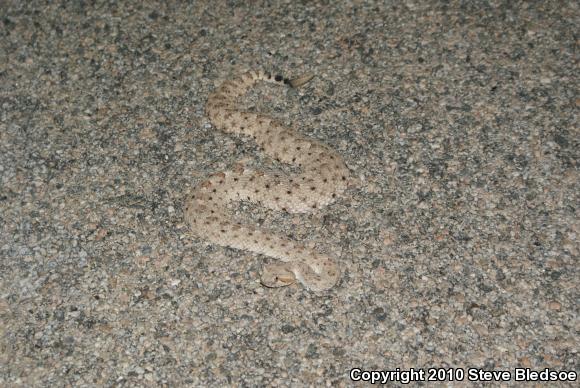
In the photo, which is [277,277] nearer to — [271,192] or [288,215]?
[288,215]

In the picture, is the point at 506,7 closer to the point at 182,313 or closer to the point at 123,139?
the point at 123,139

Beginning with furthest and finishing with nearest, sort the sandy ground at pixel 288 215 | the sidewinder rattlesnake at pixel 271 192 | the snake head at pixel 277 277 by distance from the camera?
the sidewinder rattlesnake at pixel 271 192
the snake head at pixel 277 277
the sandy ground at pixel 288 215

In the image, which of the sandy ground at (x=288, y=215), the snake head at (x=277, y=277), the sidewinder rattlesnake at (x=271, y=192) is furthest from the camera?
the sidewinder rattlesnake at (x=271, y=192)

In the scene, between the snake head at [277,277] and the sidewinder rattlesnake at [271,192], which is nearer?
the snake head at [277,277]

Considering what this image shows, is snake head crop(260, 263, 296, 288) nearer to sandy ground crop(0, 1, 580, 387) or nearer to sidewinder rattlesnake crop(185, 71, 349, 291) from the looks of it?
sidewinder rattlesnake crop(185, 71, 349, 291)

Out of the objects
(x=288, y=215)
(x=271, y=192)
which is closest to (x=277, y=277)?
(x=288, y=215)

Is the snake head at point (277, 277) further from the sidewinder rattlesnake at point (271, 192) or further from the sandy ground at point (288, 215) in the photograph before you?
the sandy ground at point (288, 215)

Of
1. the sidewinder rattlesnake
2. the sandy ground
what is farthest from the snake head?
the sandy ground

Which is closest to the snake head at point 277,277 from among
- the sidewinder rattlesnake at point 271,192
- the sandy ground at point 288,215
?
the sidewinder rattlesnake at point 271,192
